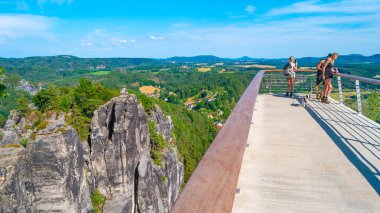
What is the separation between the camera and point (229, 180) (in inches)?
53.2

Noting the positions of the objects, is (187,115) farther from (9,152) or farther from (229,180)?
(229,180)

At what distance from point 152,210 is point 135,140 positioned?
5.80 metres

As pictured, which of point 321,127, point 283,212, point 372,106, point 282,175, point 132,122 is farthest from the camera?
point 132,122

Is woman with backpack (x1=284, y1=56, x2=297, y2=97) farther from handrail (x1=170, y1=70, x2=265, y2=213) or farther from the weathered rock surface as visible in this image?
the weathered rock surface

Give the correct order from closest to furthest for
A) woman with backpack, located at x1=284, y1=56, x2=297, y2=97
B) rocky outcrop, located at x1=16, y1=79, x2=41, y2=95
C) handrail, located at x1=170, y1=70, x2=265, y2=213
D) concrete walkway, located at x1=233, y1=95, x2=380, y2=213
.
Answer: handrail, located at x1=170, y1=70, x2=265, y2=213 → concrete walkway, located at x1=233, y1=95, x2=380, y2=213 → woman with backpack, located at x1=284, y1=56, x2=297, y2=97 → rocky outcrop, located at x1=16, y1=79, x2=41, y2=95

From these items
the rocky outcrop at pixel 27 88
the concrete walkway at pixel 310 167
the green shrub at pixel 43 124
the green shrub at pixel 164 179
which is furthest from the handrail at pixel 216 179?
the rocky outcrop at pixel 27 88

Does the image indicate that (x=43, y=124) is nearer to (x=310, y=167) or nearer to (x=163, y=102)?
(x=310, y=167)

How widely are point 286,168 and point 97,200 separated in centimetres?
1820

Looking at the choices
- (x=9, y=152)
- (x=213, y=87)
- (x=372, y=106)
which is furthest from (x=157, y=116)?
(x=213, y=87)

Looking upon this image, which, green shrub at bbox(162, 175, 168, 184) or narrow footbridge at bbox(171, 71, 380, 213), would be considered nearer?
narrow footbridge at bbox(171, 71, 380, 213)

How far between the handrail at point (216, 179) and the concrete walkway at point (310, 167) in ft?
2.88

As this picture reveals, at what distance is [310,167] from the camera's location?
3076mm

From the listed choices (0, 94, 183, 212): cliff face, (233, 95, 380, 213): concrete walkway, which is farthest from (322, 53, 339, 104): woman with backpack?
(0, 94, 183, 212): cliff face

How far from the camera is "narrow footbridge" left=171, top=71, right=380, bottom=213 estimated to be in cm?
132
